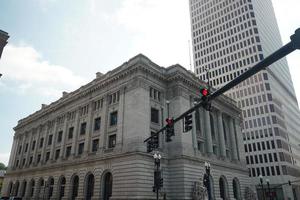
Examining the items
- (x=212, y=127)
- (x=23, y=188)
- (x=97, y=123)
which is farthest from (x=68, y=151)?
(x=212, y=127)

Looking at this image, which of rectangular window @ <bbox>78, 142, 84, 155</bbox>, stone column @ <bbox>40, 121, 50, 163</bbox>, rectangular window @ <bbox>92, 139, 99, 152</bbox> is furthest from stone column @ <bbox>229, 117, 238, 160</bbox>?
stone column @ <bbox>40, 121, 50, 163</bbox>

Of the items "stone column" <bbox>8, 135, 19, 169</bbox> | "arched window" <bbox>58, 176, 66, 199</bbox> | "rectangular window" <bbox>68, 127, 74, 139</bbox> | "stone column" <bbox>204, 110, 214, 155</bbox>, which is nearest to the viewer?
"stone column" <bbox>204, 110, 214, 155</bbox>

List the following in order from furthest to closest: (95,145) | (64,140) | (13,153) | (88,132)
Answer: (13,153) < (64,140) < (88,132) < (95,145)

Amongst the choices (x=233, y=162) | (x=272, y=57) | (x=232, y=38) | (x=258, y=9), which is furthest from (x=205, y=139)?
(x=258, y=9)

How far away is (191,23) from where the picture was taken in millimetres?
111625

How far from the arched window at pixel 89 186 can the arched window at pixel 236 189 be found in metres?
27.9

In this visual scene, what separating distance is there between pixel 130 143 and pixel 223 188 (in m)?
22.2

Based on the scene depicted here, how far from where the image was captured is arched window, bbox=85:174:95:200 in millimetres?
39409

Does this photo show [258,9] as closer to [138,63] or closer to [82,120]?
[138,63]

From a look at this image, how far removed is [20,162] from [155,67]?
150 feet

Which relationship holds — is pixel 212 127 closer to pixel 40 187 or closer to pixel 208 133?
pixel 208 133

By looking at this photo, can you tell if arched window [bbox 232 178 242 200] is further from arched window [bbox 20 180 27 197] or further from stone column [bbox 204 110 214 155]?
arched window [bbox 20 180 27 197]

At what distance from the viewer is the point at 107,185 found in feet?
122

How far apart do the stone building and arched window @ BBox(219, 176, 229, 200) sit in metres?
0.18
